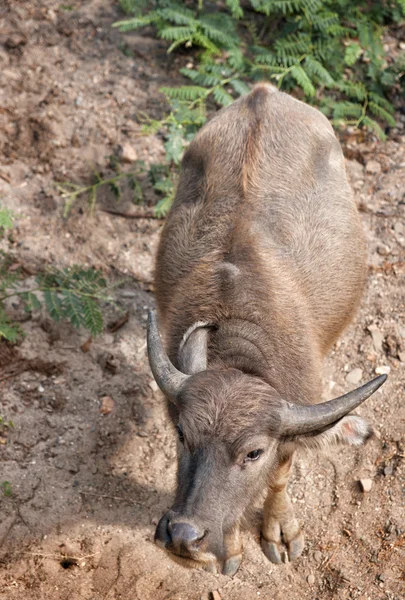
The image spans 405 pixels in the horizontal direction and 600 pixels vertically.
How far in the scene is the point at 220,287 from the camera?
5.55 meters

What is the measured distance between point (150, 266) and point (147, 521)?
3042 millimetres

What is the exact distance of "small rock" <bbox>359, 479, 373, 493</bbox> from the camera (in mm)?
6305

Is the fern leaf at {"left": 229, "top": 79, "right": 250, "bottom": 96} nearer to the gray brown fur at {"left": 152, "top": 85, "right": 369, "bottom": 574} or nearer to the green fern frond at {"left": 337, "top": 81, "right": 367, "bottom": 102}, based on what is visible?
the green fern frond at {"left": 337, "top": 81, "right": 367, "bottom": 102}

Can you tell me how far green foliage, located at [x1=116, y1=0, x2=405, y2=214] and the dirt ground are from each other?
1.53ft

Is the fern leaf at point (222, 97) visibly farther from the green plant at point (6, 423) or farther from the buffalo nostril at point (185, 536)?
the buffalo nostril at point (185, 536)

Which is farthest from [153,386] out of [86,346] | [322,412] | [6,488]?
[322,412]

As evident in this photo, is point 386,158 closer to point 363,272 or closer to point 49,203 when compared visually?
point 363,272

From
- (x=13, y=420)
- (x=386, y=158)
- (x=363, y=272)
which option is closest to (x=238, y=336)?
(x=363, y=272)

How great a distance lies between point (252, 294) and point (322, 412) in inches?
49.7

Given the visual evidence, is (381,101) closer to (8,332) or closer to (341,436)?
(341,436)

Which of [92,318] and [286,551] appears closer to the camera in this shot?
[286,551]

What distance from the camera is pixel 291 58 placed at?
8.82 meters

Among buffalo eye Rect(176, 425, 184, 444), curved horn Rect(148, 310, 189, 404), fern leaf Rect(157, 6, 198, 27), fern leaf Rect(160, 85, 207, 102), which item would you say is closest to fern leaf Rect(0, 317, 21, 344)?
curved horn Rect(148, 310, 189, 404)

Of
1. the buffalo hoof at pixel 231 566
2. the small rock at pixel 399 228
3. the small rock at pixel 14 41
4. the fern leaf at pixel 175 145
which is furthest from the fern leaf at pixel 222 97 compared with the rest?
the buffalo hoof at pixel 231 566
